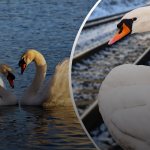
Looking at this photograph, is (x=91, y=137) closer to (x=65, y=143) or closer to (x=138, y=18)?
(x=65, y=143)

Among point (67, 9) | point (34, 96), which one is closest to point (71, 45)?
point (67, 9)

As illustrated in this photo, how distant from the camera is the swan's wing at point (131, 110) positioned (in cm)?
232

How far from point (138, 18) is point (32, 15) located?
0.46 m

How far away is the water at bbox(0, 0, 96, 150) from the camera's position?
2.50 meters

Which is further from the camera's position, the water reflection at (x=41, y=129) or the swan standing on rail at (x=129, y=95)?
the water reflection at (x=41, y=129)

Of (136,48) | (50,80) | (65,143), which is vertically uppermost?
(136,48)

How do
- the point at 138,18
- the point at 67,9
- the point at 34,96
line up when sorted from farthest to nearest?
1. the point at 34,96
2. the point at 67,9
3. the point at 138,18

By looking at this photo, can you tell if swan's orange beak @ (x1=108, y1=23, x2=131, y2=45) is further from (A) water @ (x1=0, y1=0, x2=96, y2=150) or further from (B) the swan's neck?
(B) the swan's neck

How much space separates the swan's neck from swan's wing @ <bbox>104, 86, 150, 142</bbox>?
312mm

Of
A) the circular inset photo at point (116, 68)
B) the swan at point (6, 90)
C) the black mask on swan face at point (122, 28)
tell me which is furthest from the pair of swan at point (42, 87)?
the black mask on swan face at point (122, 28)

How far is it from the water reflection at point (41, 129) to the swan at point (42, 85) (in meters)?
0.04

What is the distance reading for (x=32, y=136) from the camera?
101 inches

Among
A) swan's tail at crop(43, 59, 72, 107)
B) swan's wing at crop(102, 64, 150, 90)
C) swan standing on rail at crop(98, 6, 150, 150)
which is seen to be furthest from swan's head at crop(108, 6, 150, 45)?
swan's tail at crop(43, 59, 72, 107)

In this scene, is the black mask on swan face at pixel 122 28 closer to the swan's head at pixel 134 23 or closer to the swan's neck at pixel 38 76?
the swan's head at pixel 134 23
